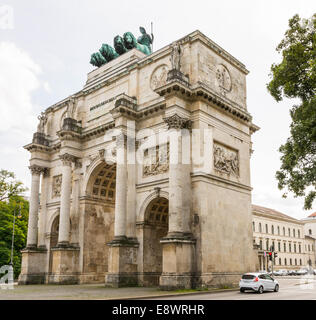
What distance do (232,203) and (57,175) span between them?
16442mm

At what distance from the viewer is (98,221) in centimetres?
3231

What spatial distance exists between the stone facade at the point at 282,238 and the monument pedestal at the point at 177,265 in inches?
1912

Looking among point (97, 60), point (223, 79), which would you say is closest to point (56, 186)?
point (97, 60)

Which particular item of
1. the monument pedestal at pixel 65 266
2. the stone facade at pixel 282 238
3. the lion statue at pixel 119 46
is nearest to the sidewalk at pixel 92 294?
the monument pedestal at pixel 65 266

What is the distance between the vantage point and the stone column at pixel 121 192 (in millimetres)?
26109

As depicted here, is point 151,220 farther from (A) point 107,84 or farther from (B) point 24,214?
(B) point 24,214

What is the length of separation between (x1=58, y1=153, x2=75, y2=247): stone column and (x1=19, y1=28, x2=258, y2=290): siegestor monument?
8 cm

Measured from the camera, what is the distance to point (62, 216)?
31.1 meters

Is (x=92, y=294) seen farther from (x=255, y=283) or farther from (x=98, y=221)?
(x=98, y=221)

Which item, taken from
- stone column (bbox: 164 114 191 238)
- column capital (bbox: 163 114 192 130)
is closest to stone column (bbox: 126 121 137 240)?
column capital (bbox: 163 114 192 130)

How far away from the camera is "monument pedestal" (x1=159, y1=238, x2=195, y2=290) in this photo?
21641 millimetres

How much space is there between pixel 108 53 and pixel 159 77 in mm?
9884

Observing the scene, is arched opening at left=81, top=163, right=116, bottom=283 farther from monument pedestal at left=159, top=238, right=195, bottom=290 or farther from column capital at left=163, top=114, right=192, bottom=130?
monument pedestal at left=159, top=238, right=195, bottom=290
